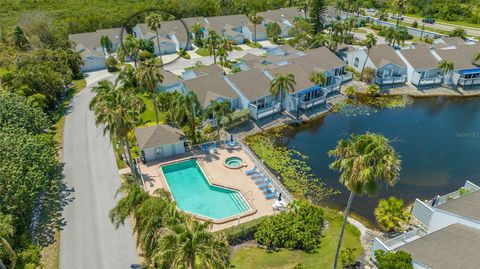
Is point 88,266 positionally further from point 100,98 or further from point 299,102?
point 299,102

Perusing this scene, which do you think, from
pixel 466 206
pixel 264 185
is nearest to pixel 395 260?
pixel 466 206

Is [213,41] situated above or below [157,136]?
above

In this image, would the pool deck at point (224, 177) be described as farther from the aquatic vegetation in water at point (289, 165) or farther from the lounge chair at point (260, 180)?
the aquatic vegetation in water at point (289, 165)

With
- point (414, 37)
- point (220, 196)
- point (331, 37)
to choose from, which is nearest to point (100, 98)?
point (220, 196)

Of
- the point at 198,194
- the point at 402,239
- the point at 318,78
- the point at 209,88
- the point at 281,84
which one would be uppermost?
the point at 281,84

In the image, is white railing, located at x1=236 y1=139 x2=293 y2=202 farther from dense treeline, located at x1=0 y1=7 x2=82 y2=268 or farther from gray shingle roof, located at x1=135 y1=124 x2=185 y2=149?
dense treeline, located at x1=0 y1=7 x2=82 y2=268

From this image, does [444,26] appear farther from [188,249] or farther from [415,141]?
[188,249]
